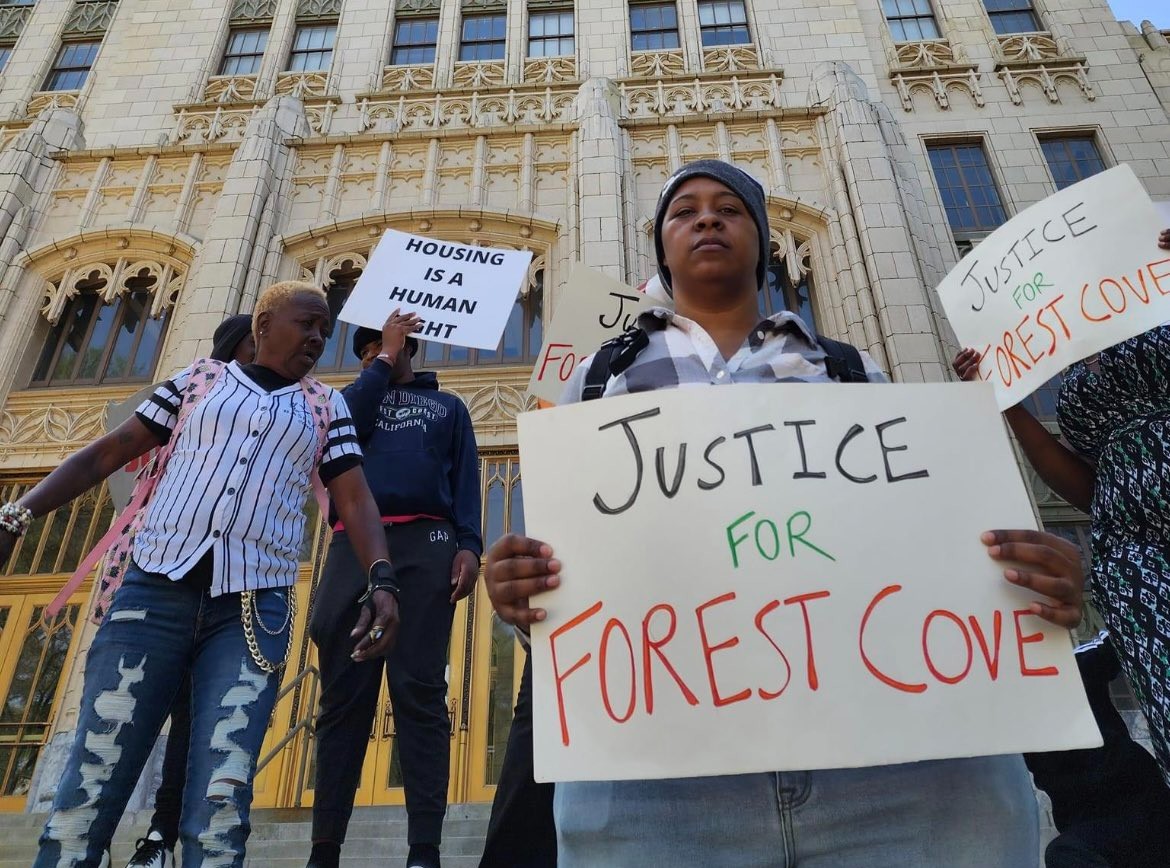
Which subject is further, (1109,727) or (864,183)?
(864,183)

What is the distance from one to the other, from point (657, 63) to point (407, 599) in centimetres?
1159

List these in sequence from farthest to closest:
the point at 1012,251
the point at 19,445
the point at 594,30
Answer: the point at 594,30 < the point at 19,445 < the point at 1012,251

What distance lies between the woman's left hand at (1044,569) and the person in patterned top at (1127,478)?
0.96 m

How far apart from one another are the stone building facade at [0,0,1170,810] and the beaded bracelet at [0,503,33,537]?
17.1 feet

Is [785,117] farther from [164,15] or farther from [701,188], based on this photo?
[164,15]

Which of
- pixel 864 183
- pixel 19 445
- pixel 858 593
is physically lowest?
pixel 858 593

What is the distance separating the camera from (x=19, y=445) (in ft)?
29.2

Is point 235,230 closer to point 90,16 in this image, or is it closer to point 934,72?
point 90,16

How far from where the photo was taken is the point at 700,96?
36.7 feet

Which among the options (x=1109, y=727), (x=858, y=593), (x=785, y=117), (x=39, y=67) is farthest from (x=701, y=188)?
(x=39, y=67)

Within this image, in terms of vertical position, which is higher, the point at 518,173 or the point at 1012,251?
the point at 518,173

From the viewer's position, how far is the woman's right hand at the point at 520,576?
1.29 metres

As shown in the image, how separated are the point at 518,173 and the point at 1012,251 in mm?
8847

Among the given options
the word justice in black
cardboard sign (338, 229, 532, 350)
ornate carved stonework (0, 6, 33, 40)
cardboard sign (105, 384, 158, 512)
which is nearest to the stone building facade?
ornate carved stonework (0, 6, 33, 40)
